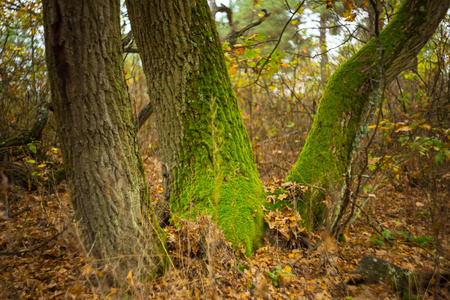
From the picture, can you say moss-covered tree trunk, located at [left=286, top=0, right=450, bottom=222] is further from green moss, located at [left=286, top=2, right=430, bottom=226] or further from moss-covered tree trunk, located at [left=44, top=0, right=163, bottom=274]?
moss-covered tree trunk, located at [left=44, top=0, right=163, bottom=274]

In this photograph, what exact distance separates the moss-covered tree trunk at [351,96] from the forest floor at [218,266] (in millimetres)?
532

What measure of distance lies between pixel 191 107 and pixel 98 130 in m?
1.20

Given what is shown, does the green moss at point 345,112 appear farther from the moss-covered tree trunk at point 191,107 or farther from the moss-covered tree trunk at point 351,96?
the moss-covered tree trunk at point 191,107

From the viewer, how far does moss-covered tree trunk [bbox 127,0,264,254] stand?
2.72 m

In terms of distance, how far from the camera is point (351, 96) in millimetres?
3158

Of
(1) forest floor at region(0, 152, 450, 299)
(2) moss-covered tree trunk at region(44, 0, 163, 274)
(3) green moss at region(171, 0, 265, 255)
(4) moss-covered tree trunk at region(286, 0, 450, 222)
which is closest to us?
(2) moss-covered tree trunk at region(44, 0, 163, 274)

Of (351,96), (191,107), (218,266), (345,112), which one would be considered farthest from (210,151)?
(351,96)

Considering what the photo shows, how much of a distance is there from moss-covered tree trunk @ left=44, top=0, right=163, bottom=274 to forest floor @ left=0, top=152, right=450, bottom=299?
201 mm

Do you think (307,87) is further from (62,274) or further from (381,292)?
(62,274)

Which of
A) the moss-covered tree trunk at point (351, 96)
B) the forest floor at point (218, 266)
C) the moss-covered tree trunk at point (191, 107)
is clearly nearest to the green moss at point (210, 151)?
the moss-covered tree trunk at point (191, 107)

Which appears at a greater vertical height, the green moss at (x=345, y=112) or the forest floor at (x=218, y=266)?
the green moss at (x=345, y=112)

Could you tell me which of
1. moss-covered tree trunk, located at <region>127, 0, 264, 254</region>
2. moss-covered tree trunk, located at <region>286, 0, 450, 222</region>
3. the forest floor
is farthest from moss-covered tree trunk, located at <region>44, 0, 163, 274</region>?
moss-covered tree trunk, located at <region>286, 0, 450, 222</region>

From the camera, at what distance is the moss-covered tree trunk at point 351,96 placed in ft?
9.95

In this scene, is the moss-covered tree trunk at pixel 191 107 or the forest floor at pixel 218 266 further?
the moss-covered tree trunk at pixel 191 107
